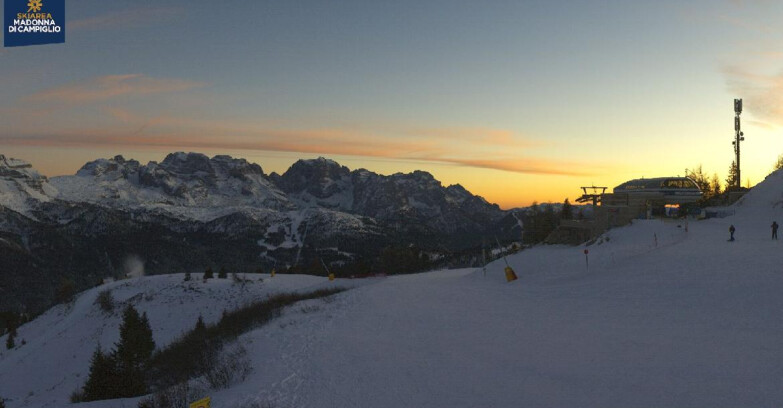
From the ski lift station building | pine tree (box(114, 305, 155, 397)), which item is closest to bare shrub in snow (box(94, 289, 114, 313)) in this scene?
pine tree (box(114, 305, 155, 397))

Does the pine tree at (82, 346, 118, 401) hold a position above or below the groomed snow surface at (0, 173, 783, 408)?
below

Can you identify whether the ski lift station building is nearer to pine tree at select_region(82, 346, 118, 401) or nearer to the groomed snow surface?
the groomed snow surface

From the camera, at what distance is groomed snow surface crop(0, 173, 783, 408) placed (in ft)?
44.7

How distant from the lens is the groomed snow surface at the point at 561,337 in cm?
1361

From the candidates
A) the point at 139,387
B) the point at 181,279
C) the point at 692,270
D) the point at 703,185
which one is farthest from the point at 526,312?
the point at 703,185

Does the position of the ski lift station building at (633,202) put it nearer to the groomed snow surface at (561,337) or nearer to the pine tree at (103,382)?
the groomed snow surface at (561,337)

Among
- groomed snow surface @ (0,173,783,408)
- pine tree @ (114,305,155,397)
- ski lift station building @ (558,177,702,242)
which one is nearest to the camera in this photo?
groomed snow surface @ (0,173,783,408)

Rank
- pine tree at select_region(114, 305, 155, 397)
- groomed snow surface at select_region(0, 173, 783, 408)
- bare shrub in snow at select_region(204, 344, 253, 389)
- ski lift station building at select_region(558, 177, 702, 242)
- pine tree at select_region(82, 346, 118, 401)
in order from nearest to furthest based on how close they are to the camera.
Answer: groomed snow surface at select_region(0, 173, 783, 408) → bare shrub in snow at select_region(204, 344, 253, 389) → pine tree at select_region(82, 346, 118, 401) → pine tree at select_region(114, 305, 155, 397) → ski lift station building at select_region(558, 177, 702, 242)

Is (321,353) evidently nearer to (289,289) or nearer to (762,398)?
(762,398)

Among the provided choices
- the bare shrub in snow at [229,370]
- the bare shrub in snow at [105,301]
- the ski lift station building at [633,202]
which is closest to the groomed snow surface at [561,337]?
the bare shrub in snow at [229,370]

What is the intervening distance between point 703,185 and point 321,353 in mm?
100869

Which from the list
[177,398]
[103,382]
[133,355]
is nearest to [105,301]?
[133,355]

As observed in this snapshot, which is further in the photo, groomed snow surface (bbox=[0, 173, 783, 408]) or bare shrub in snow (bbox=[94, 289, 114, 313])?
bare shrub in snow (bbox=[94, 289, 114, 313])

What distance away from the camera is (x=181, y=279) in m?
74.2
